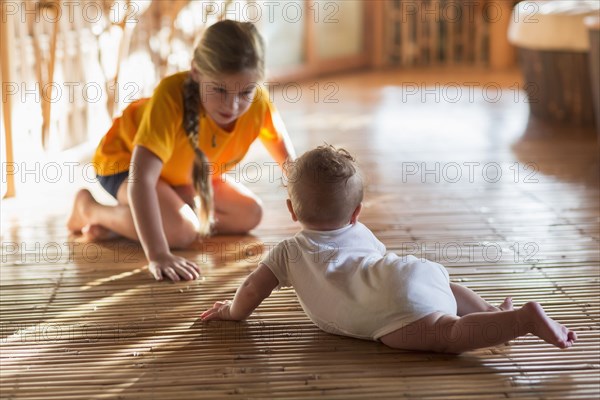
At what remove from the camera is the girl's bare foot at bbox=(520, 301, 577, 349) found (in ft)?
3.82

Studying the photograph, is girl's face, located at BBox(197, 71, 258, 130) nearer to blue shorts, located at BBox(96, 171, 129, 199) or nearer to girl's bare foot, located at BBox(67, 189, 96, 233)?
blue shorts, located at BBox(96, 171, 129, 199)

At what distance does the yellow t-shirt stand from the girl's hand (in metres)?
0.20

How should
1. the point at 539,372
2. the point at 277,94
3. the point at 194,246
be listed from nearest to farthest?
the point at 539,372, the point at 194,246, the point at 277,94

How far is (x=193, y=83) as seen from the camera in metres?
1.72

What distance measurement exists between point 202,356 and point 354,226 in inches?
11.9

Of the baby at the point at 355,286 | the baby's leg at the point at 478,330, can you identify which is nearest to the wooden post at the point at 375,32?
the baby at the point at 355,286

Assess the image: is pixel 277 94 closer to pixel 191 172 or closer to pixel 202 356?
pixel 191 172

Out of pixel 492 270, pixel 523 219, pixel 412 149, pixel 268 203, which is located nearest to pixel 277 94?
pixel 412 149

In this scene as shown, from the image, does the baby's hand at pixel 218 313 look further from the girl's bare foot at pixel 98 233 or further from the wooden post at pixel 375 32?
the wooden post at pixel 375 32

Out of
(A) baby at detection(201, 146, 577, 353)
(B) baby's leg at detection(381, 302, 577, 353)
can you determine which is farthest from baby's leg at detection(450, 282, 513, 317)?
(B) baby's leg at detection(381, 302, 577, 353)

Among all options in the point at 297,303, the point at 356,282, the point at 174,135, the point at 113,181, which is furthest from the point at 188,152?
the point at 356,282

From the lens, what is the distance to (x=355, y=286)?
1.28 metres

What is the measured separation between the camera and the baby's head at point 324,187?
1294mm

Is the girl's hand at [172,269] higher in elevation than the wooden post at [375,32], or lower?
lower
